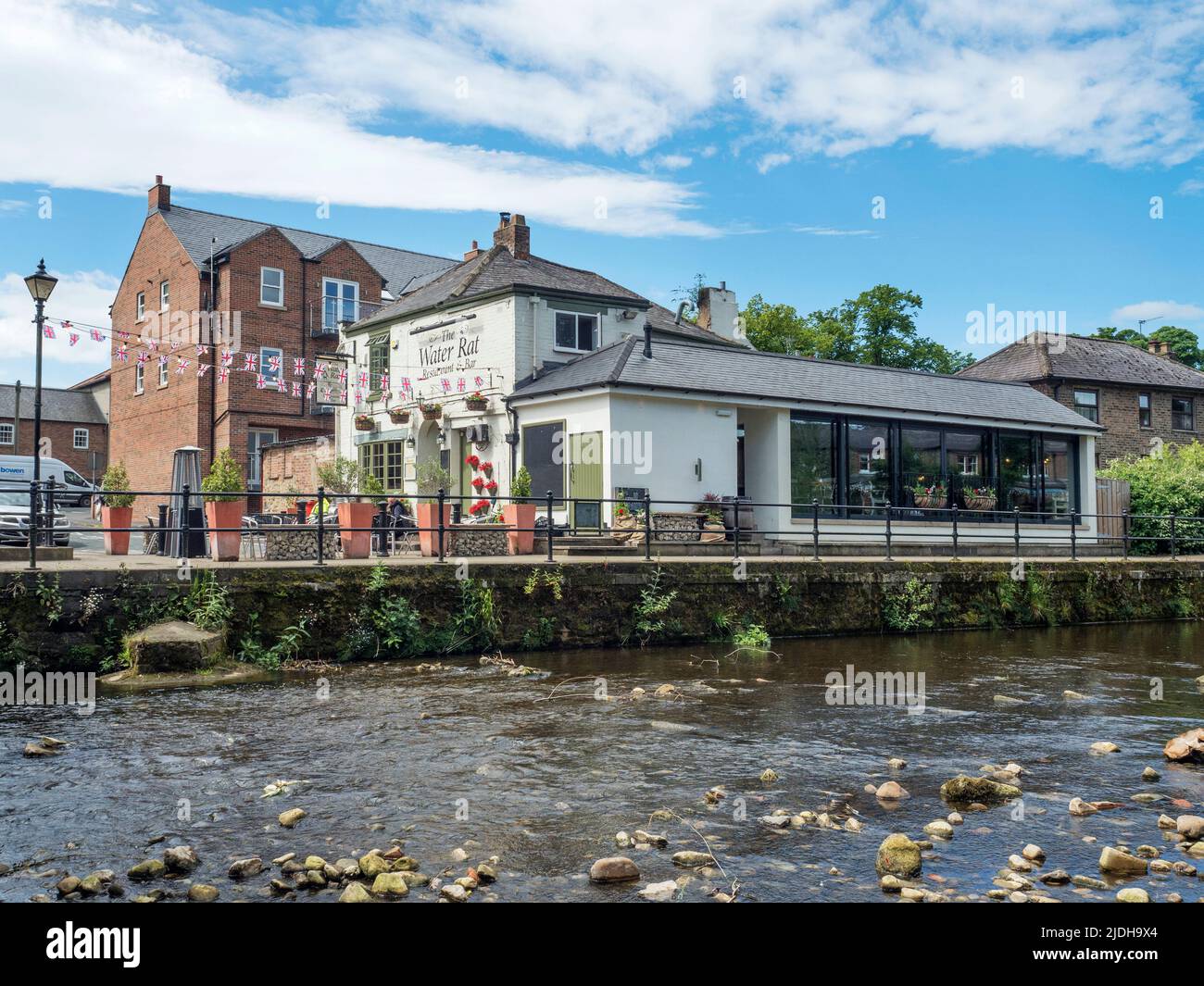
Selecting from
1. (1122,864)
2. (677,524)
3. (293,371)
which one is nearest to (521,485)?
(677,524)

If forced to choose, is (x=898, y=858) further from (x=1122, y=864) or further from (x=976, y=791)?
(x=976, y=791)

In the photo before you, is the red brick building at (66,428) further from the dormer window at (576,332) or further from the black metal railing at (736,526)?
the dormer window at (576,332)

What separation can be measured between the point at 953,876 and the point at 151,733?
628 cm

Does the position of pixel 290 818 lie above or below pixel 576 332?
below

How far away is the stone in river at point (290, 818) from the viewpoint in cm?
580

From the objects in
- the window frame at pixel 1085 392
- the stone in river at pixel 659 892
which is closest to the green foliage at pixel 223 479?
the stone in river at pixel 659 892

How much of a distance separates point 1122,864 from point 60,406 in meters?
56.4

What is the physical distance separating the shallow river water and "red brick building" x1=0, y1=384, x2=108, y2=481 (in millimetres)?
45840

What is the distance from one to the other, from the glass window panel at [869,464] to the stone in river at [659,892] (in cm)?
1778

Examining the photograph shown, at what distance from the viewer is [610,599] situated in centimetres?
1416

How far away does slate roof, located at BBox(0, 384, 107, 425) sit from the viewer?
5122 centimetres

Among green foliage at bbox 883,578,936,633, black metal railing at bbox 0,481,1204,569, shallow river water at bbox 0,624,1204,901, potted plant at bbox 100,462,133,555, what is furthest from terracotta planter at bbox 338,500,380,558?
green foliage at bbox 883,578,936,633
